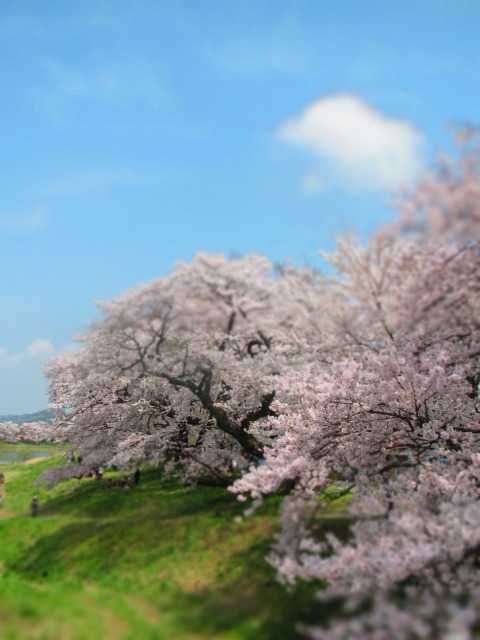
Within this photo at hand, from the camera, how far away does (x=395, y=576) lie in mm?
13234

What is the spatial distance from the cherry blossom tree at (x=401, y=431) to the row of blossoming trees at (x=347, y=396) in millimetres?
52

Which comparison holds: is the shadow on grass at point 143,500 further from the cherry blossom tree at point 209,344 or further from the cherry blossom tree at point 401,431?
the cherry blossom tree at point 401,431

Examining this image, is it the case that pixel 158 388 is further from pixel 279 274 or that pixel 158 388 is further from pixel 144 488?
pixel 279 274

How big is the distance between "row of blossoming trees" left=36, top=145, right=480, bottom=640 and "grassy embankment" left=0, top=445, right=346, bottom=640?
5.02ft

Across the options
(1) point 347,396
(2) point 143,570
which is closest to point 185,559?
(2) point 143,570

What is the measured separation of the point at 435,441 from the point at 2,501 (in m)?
30.4

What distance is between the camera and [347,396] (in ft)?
62.8

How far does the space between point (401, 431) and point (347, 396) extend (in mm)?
2779

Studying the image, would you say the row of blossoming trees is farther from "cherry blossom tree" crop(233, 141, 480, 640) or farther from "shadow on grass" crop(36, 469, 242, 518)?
"shadow on grass" crop(36, 469, 242, 518)

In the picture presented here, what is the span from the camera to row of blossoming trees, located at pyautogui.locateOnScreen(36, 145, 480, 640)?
13.6 meters

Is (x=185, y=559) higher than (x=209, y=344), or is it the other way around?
(x=209, y=344)

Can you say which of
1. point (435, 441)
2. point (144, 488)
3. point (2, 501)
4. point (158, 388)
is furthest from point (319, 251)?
point (2, 501)

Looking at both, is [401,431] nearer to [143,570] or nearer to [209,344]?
[209,344]

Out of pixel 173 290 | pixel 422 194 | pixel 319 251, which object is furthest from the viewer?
pixel 173 290
